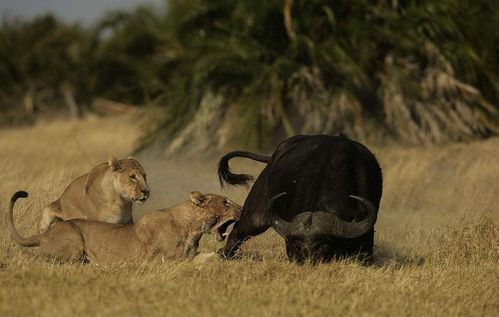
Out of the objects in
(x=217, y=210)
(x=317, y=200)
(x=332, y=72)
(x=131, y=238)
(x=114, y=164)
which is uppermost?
(x=114, y=164)

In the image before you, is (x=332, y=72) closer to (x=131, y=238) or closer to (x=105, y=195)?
(x=105, y=195)

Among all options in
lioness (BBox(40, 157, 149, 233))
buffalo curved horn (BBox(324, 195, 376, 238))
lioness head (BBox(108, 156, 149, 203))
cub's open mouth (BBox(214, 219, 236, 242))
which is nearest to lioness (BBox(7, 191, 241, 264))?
cub's open mouth (BBox(214, 219, 236, 242))

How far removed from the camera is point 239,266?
8766mm

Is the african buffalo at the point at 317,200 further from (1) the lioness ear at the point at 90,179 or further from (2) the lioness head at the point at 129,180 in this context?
(1) the lioness ear at the point at 90,179

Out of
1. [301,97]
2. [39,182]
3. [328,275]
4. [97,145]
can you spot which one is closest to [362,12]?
[301,97]

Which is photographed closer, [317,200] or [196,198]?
[196,198]

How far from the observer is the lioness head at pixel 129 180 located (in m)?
9.44

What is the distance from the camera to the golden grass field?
7277 mm

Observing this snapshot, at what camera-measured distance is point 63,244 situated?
29.1ft

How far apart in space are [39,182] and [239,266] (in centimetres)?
445

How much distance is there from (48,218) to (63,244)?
111 centimetres

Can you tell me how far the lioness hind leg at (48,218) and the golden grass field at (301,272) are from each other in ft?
1.22

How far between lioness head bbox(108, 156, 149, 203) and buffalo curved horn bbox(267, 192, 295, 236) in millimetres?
1260

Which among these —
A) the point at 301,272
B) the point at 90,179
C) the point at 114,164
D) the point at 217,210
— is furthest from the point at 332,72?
the point at 301,272
